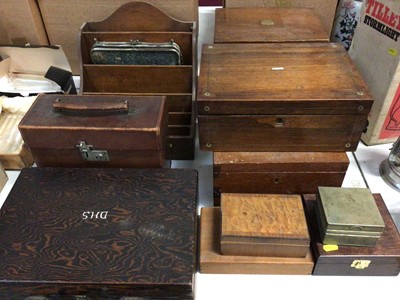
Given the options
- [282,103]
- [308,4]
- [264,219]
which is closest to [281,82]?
[282,103]

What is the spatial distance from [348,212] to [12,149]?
2.75 ft

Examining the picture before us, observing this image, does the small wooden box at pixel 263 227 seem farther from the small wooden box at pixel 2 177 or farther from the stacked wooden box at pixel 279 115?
the small wooden box at pixel 2 177

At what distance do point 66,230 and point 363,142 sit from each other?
0.83m

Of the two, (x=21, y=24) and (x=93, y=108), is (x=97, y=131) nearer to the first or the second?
(x=93, y=108)

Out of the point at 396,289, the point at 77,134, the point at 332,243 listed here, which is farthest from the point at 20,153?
the point at 396,289

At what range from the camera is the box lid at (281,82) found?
0.72m

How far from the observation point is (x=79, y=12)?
1.08 m

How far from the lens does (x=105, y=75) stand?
999 millimetres

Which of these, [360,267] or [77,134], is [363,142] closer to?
[360,267]

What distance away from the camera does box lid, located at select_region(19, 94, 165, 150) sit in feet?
2.38

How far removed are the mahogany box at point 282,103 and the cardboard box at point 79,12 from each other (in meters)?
0.27

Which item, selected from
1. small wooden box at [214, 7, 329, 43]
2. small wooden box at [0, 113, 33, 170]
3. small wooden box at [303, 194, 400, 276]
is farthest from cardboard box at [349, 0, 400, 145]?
small wooden box at [0, 113, 33, 170]

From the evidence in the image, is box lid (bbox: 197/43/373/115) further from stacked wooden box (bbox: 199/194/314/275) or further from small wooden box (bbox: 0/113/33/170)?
small wooden box (bbox: 0/113/33/170)

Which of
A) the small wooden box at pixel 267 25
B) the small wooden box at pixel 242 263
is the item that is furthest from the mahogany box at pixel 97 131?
the small wooden box at pixel 267 25
